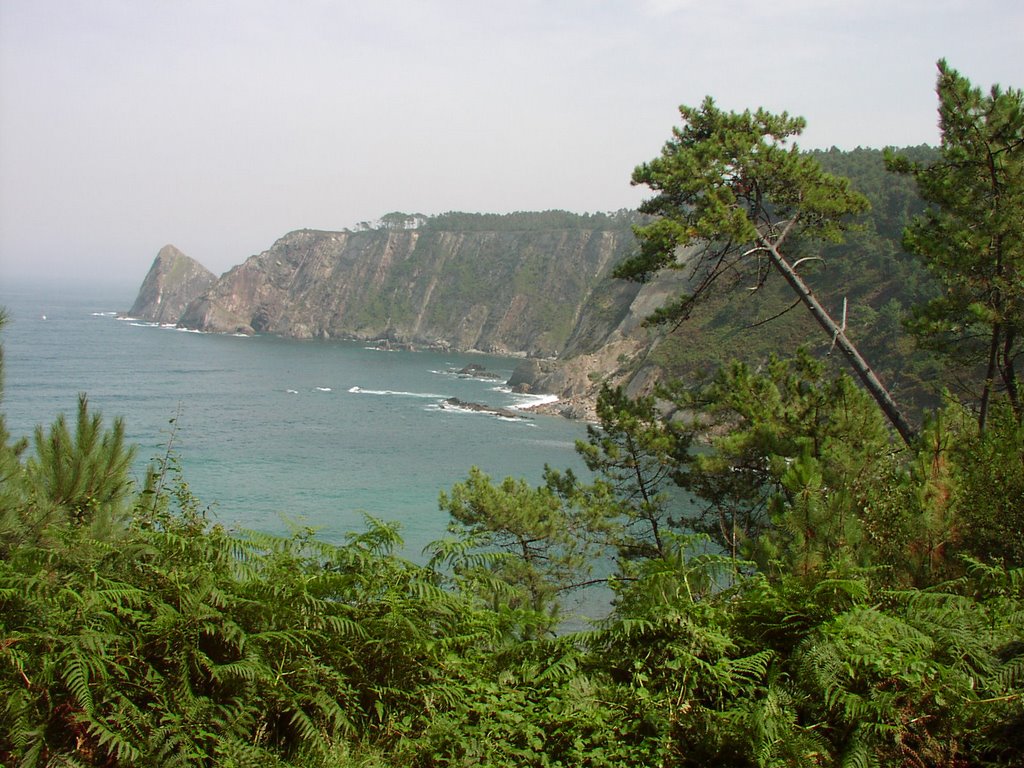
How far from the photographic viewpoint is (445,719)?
10.2ft

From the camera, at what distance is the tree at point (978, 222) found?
931 cm

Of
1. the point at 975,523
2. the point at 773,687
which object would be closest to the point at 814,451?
the point at 975,523

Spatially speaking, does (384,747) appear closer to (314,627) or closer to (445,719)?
(445,719)

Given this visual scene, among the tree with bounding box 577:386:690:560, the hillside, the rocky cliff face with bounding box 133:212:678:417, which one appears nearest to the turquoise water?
the tree with bounding box 577:386:690:560

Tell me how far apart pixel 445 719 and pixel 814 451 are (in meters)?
8.14

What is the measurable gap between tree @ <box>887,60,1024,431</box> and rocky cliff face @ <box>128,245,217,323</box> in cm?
13103

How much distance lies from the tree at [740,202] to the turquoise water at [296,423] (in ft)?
19.1

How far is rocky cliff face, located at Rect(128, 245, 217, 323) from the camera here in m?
133

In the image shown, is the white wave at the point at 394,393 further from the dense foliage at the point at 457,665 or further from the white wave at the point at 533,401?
the dense foliage at the point at 457,665

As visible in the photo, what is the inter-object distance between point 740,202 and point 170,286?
13980cm

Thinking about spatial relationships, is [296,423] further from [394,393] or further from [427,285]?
[427,285]

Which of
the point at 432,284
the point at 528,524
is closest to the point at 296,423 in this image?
the point at 528,524

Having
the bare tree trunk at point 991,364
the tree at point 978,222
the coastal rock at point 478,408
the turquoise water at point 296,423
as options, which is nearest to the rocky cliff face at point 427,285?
the turquoise water at point 296,423

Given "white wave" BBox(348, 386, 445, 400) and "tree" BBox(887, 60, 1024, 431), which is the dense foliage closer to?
"tree" BBox(887, 60, 1024, 431)
